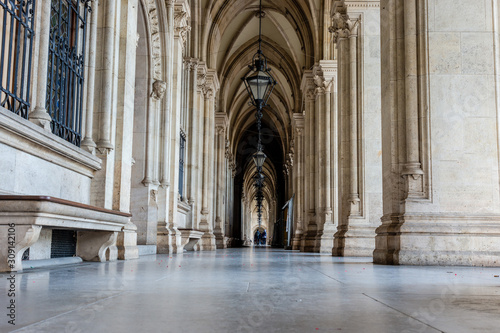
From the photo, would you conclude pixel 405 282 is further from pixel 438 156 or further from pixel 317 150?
pixel 317 150

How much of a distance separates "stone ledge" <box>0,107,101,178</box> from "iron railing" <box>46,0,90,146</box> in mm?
398

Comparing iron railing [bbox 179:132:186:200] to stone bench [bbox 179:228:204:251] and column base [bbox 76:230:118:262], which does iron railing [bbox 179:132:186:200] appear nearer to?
stone bench [bbox 179:228:204:251]

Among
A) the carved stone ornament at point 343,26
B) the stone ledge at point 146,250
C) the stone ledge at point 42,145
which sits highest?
the carved stone ornament at point 343,26

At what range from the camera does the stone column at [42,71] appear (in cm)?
565

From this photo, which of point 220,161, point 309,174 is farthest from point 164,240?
point 220,161

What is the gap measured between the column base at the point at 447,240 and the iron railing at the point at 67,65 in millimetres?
4669

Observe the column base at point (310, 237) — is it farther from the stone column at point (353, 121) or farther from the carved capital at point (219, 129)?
the carved capital at point (219, 129)

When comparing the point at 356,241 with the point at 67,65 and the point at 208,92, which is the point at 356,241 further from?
the point at 208,92

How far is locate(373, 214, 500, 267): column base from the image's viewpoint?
650 centimetres

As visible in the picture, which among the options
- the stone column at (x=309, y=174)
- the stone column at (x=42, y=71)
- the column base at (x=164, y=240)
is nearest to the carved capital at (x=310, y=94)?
the stone column at (x=309, y=174)

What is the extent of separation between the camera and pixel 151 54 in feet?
37.5

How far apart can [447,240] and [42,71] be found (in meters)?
5.38

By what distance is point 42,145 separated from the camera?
18.0 ft

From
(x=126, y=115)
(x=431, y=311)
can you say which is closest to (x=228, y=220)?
(x=126, y=115)
